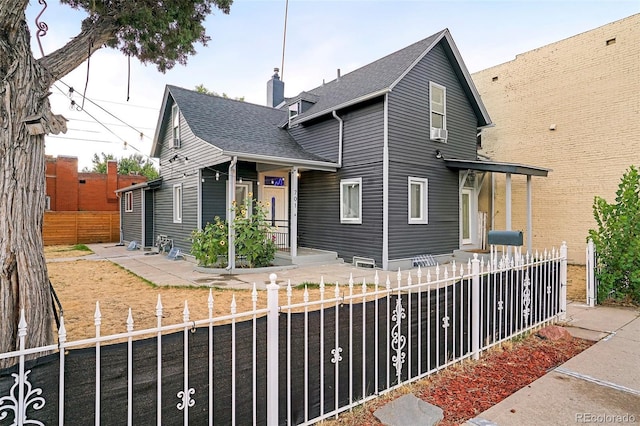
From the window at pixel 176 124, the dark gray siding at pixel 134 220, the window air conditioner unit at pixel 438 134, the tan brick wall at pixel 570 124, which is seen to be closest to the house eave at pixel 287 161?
the window air conditioner unit at pixel 438 134

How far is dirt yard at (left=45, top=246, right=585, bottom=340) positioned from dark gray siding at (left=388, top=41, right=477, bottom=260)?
382cm

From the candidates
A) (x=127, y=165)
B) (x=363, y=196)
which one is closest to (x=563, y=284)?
(x=363, y=196)

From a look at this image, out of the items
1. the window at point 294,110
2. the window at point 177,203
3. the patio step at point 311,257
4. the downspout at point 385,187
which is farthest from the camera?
the window at point 294,110

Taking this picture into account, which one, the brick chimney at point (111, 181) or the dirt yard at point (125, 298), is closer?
the dirt yard at point (125, 298)

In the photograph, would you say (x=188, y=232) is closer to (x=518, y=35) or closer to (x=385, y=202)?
(x=385, y=202)

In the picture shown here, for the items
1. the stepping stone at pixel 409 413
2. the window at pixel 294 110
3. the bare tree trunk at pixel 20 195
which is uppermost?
the window at pixel 294 110

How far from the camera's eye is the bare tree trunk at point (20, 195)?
7.88 ft

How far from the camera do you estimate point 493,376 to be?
368 cm

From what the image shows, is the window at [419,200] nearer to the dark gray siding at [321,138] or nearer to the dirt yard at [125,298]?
the dark gray siding at [321,138]

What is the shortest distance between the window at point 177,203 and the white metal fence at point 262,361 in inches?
453

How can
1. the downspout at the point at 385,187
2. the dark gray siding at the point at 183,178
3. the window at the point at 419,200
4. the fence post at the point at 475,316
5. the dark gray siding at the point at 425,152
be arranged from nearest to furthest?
the fence post at the point at 475,316, the downspout at the point at 385,187, the dark gray siding at the point at 425,152, the window at the point at 419,200, the dark gray siding at the point at 183,178

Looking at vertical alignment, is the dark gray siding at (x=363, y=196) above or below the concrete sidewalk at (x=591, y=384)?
above

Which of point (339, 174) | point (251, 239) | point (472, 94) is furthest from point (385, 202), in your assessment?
point (472, 94)

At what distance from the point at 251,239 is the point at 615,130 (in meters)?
11.9
